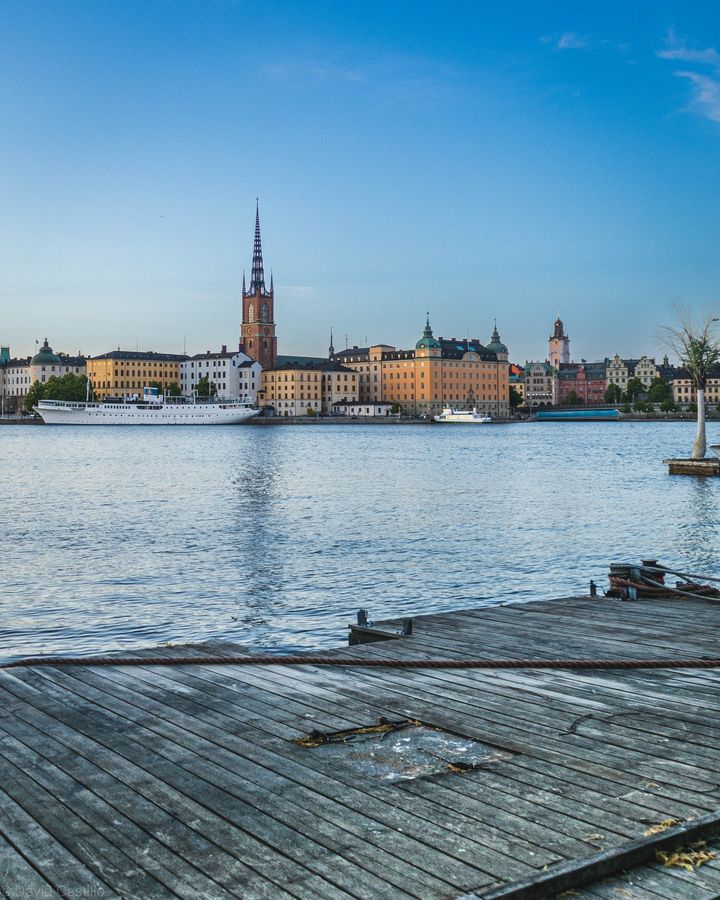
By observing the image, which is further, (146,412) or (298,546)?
(146,412)

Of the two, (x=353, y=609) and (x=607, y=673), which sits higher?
(x=607, y=673)

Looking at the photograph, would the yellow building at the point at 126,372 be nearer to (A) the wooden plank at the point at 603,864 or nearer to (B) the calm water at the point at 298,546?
(B) the calm water at the point at 298,546

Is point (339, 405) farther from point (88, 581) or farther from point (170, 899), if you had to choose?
point (170, 899)

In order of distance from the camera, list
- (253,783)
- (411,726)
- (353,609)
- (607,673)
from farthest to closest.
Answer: (353,609), (607,673), (411,726), (253,783)

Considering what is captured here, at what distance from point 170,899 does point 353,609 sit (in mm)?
11311

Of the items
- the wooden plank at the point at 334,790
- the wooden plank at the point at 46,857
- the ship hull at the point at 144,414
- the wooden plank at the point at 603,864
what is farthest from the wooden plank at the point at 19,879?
the ship hull at the point at 144,414

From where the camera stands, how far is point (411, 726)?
5.50 metres

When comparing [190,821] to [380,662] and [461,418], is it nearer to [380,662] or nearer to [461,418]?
[380,662]

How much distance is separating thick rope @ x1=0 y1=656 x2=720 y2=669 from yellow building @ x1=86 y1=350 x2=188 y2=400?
189367mm

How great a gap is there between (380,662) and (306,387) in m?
184

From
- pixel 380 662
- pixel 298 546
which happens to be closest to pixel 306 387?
pixel 298 546

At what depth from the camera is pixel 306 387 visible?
190750mm

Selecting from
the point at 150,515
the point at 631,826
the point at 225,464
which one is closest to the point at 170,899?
the point at 631,826

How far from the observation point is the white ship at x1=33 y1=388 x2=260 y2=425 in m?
158
